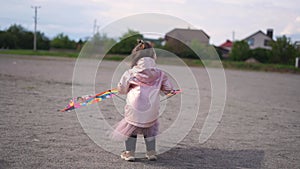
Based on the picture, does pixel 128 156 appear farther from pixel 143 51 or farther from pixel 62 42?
pixel 62 42

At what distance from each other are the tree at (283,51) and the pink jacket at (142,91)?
55215 mm

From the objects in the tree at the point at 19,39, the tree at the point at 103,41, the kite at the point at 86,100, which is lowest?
the kite at the point at 86,100

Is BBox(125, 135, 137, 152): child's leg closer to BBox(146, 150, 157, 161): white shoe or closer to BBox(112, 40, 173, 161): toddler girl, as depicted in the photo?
BBox(112, 40, 173, 161): toddler girl

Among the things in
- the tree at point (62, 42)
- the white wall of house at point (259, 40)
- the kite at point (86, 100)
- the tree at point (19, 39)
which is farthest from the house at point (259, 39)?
the kite at point (86, 100)

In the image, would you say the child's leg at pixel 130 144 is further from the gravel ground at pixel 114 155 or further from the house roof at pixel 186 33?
the house roof at pixel 186 33

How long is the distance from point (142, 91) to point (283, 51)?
184 ft

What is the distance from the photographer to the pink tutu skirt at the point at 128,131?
472cm

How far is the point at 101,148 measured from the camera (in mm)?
5207

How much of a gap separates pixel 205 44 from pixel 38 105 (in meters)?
4.47

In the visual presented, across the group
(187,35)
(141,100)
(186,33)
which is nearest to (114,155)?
(141,100)

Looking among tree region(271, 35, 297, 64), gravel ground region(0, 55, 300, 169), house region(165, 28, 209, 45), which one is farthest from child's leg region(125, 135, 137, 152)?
tree region(271, 35, 297, 64)

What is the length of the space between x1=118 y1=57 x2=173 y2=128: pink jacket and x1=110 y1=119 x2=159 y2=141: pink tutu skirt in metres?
0.07

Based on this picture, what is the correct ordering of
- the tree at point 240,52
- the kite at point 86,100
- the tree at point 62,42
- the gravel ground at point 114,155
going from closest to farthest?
1. the gravel ground at point 114,155
2. the kite at point 86,100
3. the tree at point 240,52
4. the tree at point 62,42

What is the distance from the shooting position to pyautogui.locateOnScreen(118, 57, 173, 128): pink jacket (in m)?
4.69
